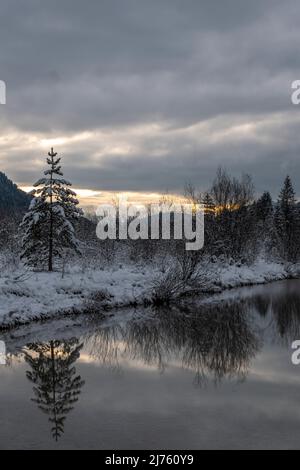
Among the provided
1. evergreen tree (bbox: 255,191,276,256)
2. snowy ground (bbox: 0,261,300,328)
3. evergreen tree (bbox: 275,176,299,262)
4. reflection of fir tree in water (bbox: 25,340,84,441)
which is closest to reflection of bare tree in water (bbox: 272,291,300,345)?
snowy ground (bbox: 0,261,300,328)

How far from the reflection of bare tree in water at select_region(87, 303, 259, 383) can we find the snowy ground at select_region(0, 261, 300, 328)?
9.12 ft

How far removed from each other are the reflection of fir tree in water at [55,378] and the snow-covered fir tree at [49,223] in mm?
11664

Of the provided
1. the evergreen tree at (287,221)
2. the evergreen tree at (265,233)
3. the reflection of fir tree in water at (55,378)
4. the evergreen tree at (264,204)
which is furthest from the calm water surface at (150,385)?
the evergreen tree at (264,204)

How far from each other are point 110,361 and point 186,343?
2.79 metres

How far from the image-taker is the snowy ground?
1695cm

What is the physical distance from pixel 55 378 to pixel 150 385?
207cm

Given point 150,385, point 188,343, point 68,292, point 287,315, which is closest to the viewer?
point 150,385

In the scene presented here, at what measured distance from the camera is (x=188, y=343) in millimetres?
13906

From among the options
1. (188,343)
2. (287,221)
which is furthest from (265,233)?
(188,343)

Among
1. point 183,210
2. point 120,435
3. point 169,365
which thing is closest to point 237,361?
point 169,365

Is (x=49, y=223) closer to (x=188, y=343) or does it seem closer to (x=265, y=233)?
(x=188, y=343)

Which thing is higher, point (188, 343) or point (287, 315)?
point (287, 315)

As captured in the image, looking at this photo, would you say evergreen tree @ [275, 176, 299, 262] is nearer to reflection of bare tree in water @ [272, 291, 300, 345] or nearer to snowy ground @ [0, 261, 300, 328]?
reflection of bare tree in water @ [272, 291, 300, 345]
